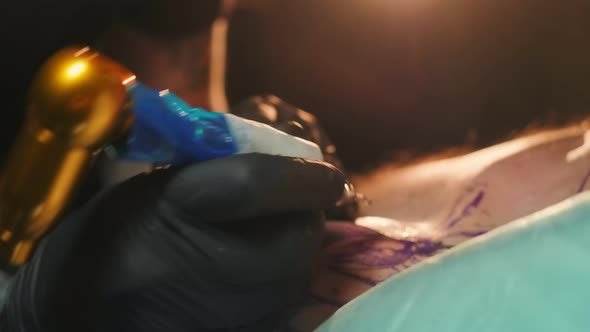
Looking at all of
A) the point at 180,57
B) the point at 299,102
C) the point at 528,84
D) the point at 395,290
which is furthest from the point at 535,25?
the point at 395,290

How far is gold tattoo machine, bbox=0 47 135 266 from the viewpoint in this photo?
35 centimetres

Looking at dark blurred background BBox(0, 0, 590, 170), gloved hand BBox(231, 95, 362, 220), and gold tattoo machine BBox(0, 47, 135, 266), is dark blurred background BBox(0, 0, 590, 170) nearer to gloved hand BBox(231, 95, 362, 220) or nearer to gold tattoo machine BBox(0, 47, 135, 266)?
gloved hand BBox(231, 95, 362, 220)

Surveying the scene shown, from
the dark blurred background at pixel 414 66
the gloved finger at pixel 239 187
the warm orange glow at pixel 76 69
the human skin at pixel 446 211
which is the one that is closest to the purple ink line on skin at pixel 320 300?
the human skin at pixel 446 211

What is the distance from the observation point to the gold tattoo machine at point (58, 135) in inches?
13.9

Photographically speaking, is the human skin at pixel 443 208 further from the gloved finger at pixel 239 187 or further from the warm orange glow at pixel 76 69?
the warm orange glow at pixel 76 69

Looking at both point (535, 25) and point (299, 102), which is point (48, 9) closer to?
point (299, 102)

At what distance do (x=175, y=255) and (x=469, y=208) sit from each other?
31 centimetres

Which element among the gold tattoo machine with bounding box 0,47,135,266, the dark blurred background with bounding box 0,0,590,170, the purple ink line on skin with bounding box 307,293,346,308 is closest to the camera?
the gold tattoo machine with bounding box 0,47,135,266

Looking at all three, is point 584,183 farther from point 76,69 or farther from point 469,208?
point 76,69

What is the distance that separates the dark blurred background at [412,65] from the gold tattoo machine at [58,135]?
660mm

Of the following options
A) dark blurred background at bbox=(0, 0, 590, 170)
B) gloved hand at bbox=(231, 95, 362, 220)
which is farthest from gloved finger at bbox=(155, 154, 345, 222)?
dark blurred background at bbox=(0, 0, 590, 170)

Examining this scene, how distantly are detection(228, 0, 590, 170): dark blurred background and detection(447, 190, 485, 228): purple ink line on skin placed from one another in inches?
12.4

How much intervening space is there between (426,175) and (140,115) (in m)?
0.40

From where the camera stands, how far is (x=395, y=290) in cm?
41
